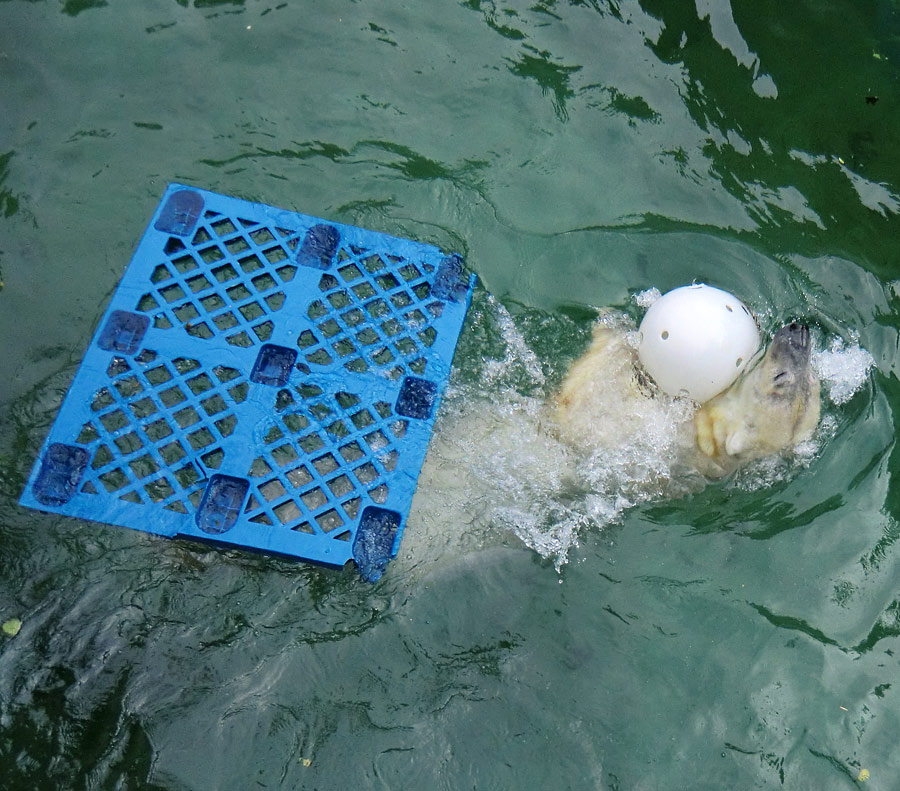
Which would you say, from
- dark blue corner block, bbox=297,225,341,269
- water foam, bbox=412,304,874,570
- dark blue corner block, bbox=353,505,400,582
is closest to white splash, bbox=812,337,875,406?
water foam, bbox=412,304,874,570

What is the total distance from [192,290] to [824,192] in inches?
151

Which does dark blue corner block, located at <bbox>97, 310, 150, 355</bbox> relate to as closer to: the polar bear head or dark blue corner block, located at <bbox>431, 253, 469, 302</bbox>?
dark blue corner block, located at <bbox>431, 253, 469, 302</bbox>

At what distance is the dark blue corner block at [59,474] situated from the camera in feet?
12.8

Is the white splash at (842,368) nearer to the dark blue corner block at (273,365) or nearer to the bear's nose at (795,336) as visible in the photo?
the bear's nose at (795,336)

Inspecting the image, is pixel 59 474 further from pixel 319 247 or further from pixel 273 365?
pixel 319 247

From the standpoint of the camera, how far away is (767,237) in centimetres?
497

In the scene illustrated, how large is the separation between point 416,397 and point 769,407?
175cm

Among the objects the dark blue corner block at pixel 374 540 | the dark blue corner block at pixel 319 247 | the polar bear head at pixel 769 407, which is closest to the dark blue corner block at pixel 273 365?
the dark blue corner block at pixel 319 247

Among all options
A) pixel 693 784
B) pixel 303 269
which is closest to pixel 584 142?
pixel 303 269

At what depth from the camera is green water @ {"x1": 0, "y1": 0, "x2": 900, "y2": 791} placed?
11.8ft

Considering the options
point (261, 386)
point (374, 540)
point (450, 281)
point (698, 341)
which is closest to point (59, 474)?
point (261, 386)

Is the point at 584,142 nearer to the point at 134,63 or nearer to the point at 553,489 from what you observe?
the point at 553,489

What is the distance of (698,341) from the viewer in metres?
3.98

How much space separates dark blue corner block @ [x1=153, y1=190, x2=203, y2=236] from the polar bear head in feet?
9.88
